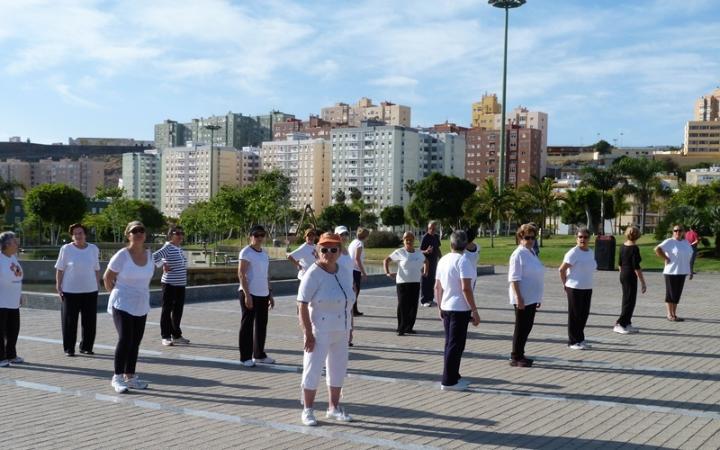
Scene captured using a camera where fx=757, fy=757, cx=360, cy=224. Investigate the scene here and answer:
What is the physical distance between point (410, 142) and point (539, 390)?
154 m

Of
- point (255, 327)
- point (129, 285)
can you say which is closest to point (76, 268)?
point (129, 285)

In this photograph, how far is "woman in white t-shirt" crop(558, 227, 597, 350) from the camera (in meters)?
10.4

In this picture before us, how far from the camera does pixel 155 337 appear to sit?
11.4m

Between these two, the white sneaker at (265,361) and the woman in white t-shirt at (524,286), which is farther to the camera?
the white sneaker at (265,361)

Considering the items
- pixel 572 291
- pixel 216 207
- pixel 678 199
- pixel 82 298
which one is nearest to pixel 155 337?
pixel 82 298

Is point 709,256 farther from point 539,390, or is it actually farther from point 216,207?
point 216,207

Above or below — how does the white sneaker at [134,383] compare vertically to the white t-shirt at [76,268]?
below

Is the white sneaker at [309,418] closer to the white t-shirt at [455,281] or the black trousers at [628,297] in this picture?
the white t-shirt at [455,281]

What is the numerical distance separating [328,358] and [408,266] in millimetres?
5643

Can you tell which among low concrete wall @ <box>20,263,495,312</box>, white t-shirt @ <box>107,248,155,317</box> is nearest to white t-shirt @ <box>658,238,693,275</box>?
low concrete wall @ <box>20,263,495,312</box>

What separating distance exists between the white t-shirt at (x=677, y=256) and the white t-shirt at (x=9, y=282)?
10809 mm

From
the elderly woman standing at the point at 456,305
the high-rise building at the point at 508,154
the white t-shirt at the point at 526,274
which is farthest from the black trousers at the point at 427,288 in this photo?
the high-rise building at the point at 508,154

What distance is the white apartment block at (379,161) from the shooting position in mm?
157875

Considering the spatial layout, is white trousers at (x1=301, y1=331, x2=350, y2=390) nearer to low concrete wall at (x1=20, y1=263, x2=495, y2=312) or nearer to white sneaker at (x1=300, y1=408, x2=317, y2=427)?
white sneaker at (x1=300, y1=408, x2=317, y2=427)
